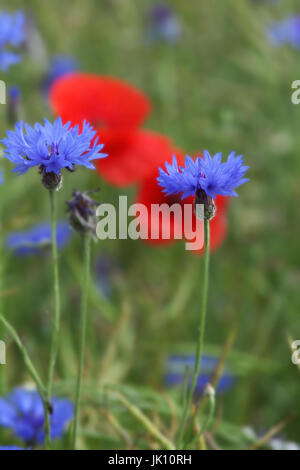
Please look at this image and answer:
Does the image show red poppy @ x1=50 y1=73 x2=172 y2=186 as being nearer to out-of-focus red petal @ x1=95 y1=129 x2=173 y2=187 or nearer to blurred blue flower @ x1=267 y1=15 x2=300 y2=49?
out-of-focus red petal @ x1=95 y1=129 x2=173 y2=187

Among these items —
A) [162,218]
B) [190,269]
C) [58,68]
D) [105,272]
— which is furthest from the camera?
[58,68]

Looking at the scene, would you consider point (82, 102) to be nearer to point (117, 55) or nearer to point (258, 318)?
point (258, 318)

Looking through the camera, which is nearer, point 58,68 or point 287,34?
point 287,34

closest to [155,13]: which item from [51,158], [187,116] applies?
[187,116]

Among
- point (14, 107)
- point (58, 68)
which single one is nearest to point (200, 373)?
point (14, 107)

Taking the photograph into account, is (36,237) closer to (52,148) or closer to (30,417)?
(30,417)

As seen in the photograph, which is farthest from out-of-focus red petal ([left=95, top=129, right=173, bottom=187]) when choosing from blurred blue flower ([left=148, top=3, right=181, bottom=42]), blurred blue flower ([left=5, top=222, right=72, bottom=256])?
blurred blue flower ([left=148, top=3, right=181, bottom=42])

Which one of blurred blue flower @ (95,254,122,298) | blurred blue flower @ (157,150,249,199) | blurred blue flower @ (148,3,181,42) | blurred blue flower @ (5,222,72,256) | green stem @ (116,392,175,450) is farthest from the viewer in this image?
blurred blue flower @ (148,3,181,42)
